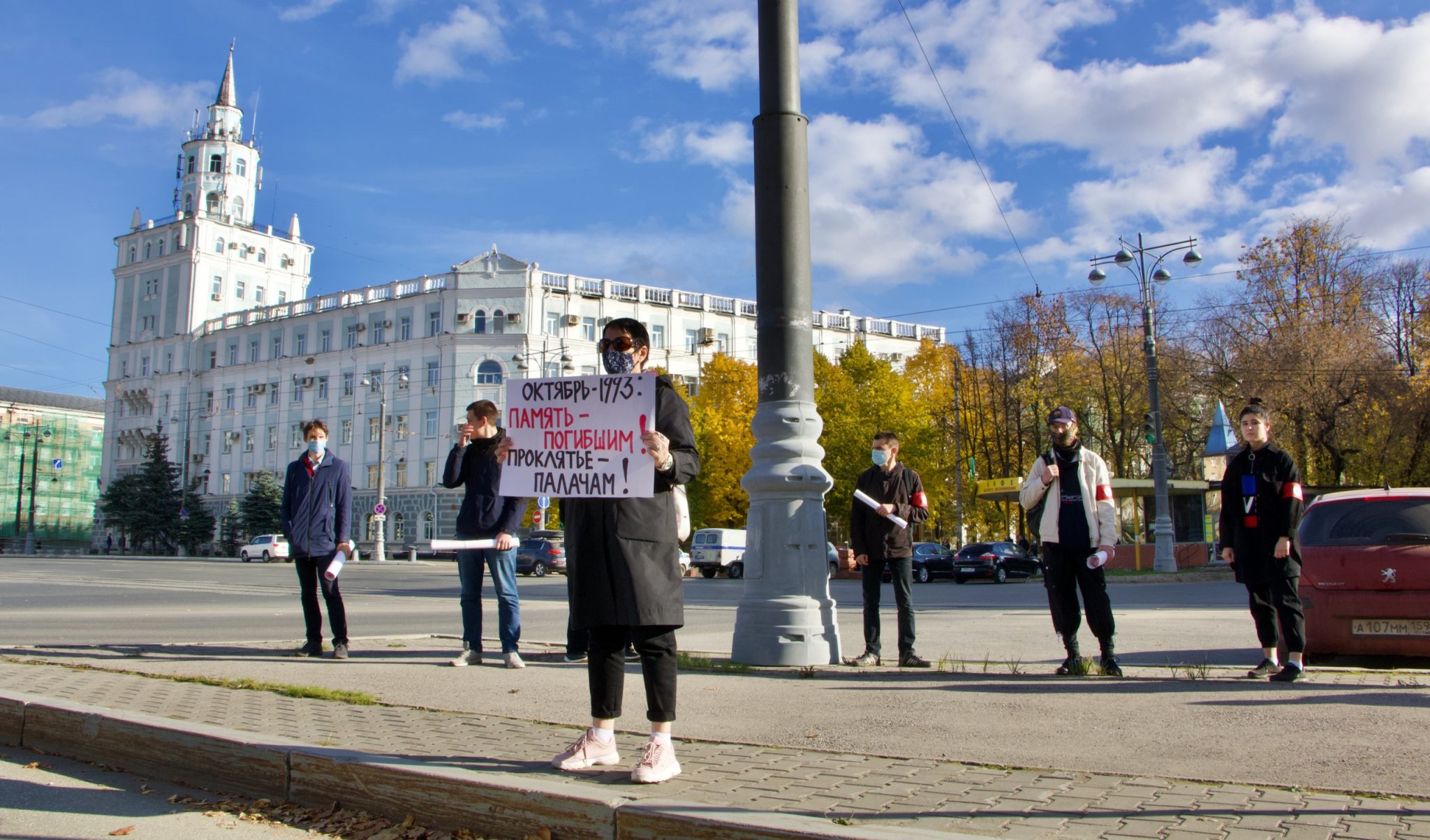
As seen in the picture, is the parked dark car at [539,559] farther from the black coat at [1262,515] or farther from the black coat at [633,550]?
the black coat at [633,550]

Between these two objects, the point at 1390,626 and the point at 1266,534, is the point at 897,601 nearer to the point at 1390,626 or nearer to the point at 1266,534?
the point at 1266,534

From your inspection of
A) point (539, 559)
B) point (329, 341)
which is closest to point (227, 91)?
point (329, 341)

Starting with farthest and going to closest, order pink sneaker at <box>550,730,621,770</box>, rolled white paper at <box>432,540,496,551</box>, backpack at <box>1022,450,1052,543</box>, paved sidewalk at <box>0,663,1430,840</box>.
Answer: backpack at <box>1022,450,1052,543</box> → rolled white paper at <box>432,540,496,551</box> → pink sneaker at <box>550,730,621,770</box> → paved sidewalk at <box>0,663,1430,840</box>

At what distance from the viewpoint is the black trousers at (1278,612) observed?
22.6ft

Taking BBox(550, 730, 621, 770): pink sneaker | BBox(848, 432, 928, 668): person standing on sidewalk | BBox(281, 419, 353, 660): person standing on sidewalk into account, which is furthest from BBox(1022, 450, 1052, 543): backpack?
BBox(281, 419, 353, 660): person standing on sidewalk

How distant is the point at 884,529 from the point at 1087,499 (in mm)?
1573

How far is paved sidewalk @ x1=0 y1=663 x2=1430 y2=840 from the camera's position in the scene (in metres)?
3.45

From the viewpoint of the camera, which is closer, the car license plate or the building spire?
the car license plate

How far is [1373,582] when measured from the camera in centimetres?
768

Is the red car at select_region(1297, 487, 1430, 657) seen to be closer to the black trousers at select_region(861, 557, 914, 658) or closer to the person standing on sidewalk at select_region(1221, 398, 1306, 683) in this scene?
the person standing on sidewalk at select_region(1221, 398, 1306, 683)

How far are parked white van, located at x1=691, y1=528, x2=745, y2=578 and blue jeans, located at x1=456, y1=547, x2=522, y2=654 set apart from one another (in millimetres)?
33071

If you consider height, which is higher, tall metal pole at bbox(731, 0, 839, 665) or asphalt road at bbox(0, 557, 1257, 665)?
tall metal pole at bbox(731, 0, 839, 665)

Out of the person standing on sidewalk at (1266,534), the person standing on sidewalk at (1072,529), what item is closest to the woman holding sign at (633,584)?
the person standing on sidewalk at (1072,529)

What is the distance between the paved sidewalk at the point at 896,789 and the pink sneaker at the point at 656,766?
51 millimetres
